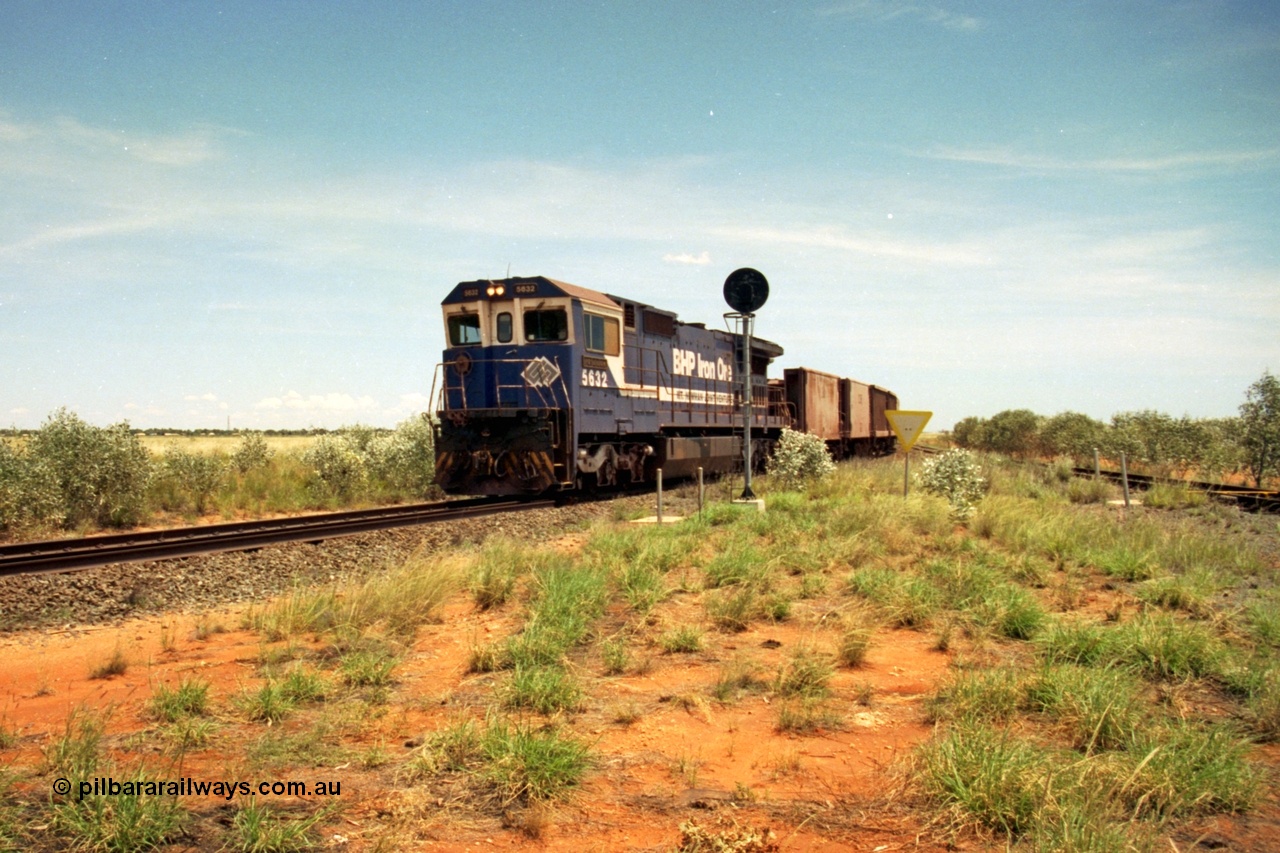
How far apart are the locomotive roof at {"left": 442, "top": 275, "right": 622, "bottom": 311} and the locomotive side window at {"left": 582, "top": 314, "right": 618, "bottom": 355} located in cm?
34

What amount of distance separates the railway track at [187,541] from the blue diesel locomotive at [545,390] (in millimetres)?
1003

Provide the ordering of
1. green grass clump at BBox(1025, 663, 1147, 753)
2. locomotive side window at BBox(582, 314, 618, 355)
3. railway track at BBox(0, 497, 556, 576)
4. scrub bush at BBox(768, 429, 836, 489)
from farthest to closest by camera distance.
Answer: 1. scrub bush at BBox(768, 429, 836, 489)
2. locomotive side window at BBox(582, 314, 618, 355)
3. railway track at BBox(0, 497, 556, 576)
4. green grass clump at BBox(1025, 663, 1147, 753)

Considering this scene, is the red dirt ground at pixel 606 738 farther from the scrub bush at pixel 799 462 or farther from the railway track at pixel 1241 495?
the railway track at pixel 1241 495

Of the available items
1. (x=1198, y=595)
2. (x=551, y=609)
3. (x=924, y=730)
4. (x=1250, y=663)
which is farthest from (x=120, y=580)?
(x=1198, y=595)

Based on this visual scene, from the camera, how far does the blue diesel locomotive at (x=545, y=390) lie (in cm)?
1587

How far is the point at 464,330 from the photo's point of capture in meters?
17.0

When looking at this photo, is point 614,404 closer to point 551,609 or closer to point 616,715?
point 551,609

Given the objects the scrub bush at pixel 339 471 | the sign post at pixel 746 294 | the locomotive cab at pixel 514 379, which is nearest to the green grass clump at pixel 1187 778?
the sign post at pixel 746 294

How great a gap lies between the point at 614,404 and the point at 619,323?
5.97 ft

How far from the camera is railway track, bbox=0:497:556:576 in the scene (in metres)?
9.58

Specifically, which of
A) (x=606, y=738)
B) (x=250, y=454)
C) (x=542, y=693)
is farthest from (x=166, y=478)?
(x=606, y=738)

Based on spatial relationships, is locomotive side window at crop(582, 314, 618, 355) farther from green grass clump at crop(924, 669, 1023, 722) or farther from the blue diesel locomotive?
green grass clump at crop(924, 669, 1023, 722)

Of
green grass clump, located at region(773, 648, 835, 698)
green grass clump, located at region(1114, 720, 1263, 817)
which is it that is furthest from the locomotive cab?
green grass clump, located at region(1114, 720, 1263, 817)

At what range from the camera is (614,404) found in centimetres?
1753
